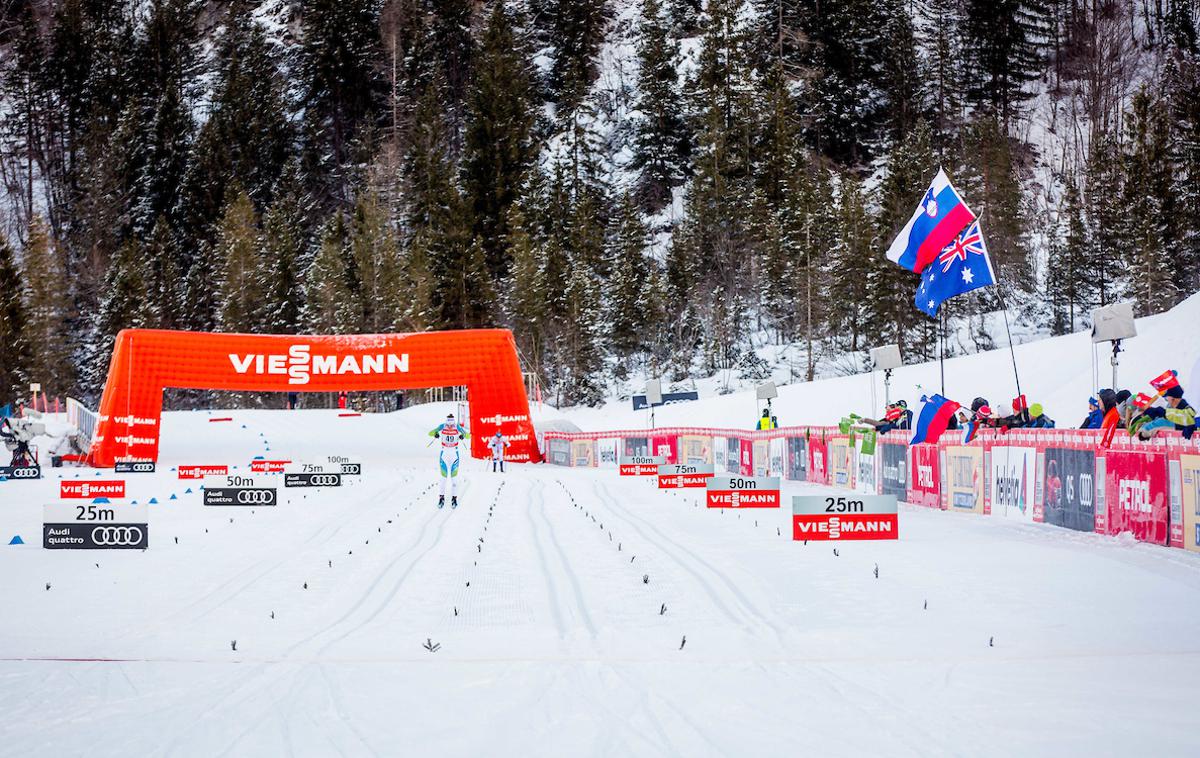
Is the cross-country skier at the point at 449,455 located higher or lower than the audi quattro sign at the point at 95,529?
higher

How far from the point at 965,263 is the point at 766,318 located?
183 ft

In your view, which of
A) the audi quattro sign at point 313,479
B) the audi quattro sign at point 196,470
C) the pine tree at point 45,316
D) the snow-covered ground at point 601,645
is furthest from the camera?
the pine tree at point 45,316

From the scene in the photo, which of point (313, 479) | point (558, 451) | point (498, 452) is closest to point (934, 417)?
point (313, 479)

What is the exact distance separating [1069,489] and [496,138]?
79357 mm

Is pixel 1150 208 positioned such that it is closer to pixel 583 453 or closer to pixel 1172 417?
pixel 583 453

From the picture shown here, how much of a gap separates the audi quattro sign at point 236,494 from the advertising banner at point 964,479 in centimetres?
1203

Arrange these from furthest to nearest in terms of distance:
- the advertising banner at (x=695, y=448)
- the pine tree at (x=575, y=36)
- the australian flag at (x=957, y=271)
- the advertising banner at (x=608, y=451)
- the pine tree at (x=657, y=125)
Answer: the pine tree at (x=575, y=36)
the pine tree at (x=657, y=125)
the advertising banner at (x=608, y=451)
the advertising banner at (x=695, y=448)
the australian flag at (x=957, y=271)

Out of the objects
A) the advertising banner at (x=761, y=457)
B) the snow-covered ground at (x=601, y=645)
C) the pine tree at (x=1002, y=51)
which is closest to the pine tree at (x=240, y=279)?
the advertising banner at (x=761, y=457)

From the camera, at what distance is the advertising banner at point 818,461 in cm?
2381

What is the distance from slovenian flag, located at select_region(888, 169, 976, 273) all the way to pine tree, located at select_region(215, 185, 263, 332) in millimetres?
65804

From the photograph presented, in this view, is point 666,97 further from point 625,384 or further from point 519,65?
point 625,384

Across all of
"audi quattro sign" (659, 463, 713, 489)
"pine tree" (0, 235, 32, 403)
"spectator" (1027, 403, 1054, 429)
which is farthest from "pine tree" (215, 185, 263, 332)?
"spectator" (1027, 403, 1054, 429)

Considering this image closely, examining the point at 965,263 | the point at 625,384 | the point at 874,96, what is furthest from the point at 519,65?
the point at 965,263

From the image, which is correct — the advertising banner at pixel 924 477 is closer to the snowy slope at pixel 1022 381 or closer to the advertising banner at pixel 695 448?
the snowy slope at pixel 1022 381
